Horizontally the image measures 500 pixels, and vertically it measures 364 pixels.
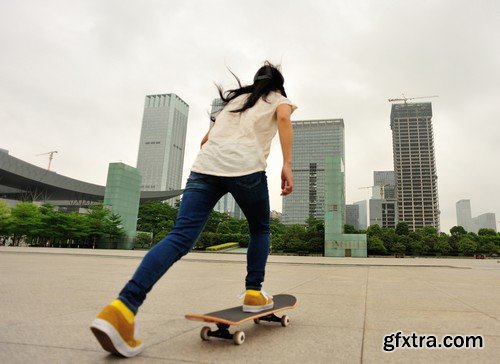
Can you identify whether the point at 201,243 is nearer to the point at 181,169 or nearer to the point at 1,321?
the point at 1,321

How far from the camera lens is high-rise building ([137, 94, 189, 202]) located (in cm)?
16125

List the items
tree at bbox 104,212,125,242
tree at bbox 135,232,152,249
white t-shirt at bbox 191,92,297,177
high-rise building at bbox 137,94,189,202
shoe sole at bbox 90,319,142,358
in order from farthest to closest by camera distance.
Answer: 1. high-rise building at bbox 137,94,189,202
2. tree at bbox 135,232,152,249
3. tree at bbox 104,212,125,242
4. white t-shirt at bbox 191,92,297,177
5. shoe sole at bbox 90,319,142,358

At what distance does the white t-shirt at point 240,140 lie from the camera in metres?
2.09

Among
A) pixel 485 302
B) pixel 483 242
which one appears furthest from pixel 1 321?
pixel 483 242

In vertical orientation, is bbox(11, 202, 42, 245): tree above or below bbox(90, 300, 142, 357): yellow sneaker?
above

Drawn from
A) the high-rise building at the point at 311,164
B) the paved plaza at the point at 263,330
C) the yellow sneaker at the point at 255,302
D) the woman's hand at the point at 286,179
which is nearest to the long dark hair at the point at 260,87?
the woman's hand at the point at 286,179

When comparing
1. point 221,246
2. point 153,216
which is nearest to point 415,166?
point 153,216

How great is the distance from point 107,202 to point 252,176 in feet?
123

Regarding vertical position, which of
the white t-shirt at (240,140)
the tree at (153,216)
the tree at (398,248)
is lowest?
the tree at (398,248)

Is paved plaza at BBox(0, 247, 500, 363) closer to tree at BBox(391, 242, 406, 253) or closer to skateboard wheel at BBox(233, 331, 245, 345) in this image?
skateboard wheel at BBox(233, 331, 245, 345)

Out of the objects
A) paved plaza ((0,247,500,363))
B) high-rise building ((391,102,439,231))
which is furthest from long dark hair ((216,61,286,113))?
high-rise building ((391,102,439,231))

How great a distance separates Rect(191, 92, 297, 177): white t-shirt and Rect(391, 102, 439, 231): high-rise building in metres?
151

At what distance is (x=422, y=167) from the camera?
14212 centimetres

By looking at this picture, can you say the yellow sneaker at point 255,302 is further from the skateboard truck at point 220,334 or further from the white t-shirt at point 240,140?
the white t-shirt at point 240,140
